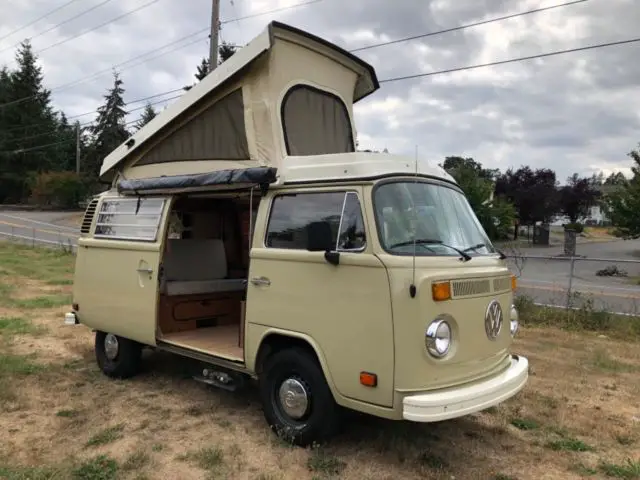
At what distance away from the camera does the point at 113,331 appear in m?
7.04

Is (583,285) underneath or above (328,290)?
underneath

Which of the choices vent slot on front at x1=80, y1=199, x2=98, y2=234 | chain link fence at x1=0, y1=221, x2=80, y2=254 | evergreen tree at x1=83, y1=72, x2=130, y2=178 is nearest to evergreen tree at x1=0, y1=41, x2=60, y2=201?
evergreen tree at x1=83, y1=72, x2=130, y2=178

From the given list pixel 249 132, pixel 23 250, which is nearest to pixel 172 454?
pixel 249 132

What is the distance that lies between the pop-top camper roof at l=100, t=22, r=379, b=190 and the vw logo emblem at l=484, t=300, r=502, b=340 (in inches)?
87.3

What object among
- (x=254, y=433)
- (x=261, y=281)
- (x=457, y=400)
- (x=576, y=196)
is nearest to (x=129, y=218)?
(x=261, y=281)

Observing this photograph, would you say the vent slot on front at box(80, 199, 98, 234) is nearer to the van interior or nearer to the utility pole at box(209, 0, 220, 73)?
the van interior

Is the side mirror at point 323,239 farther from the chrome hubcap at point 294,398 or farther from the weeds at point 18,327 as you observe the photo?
the weeds at point 18,327

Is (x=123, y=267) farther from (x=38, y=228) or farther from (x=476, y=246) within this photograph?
(x=38, y=228)

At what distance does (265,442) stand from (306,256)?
5.60 ft

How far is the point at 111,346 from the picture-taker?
288 inches

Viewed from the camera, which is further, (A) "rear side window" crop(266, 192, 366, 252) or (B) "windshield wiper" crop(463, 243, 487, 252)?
(B) "windshield wiper" crop(463, 243, 487, 252)

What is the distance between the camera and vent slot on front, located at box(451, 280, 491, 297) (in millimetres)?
4508

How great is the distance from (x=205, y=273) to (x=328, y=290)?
11.3ft

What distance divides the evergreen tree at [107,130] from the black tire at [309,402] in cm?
5023
